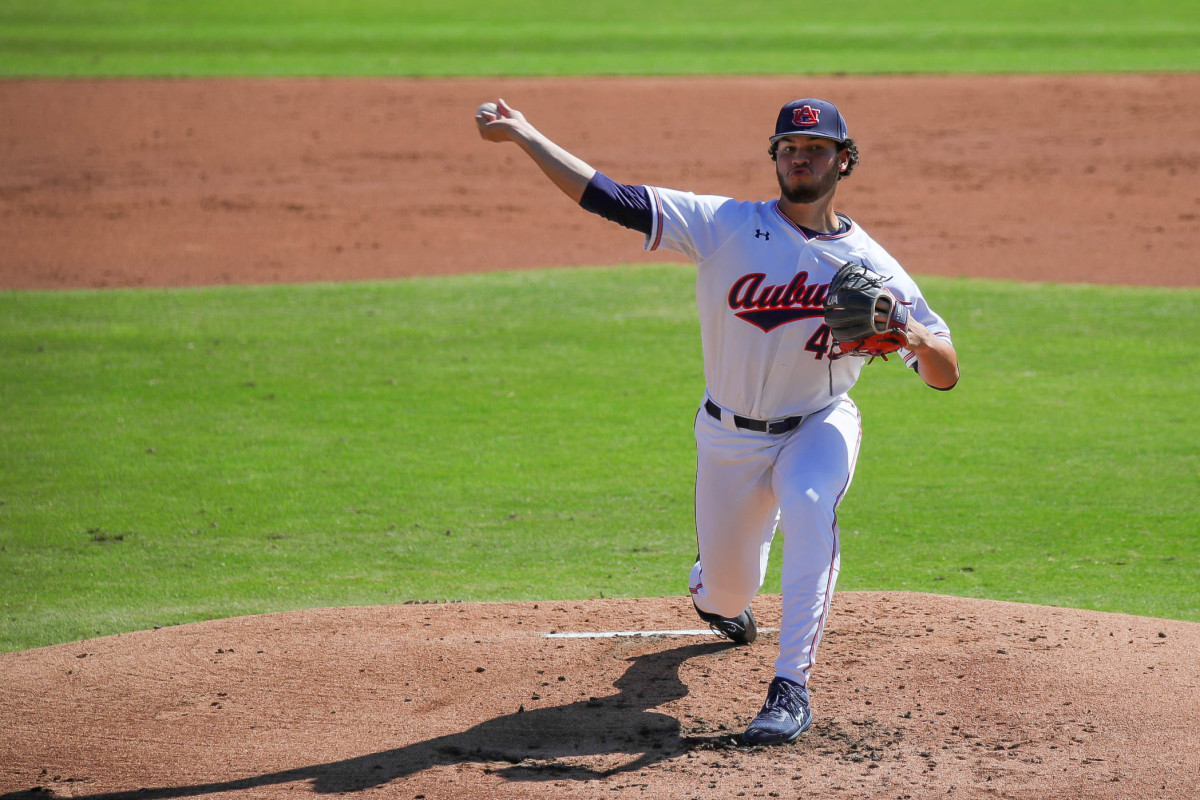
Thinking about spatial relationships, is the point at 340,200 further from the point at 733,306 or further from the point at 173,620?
the point at 733,306

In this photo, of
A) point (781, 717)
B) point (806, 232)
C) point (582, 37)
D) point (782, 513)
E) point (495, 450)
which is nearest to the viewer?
point (781, 717)

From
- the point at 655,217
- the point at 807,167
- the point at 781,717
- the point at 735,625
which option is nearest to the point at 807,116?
the point at 807,167

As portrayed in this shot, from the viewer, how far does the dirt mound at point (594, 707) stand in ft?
12.4

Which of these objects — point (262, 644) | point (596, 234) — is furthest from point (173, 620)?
point (596, 234)

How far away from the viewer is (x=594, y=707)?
4.32m

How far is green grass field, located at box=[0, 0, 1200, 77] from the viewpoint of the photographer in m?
25.5

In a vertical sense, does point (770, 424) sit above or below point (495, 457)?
above

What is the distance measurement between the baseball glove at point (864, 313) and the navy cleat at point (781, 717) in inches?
43.4

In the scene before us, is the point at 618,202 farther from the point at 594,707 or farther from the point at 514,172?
the point at 514,172

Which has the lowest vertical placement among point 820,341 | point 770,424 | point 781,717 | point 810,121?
point 781,717

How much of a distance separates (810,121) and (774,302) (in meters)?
0.64

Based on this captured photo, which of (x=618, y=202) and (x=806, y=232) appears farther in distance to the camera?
(x=806, y=232)

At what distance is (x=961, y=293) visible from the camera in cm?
1177

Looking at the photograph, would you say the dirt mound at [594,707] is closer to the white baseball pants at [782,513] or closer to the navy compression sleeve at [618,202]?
the white baseball pants at [782,513]
